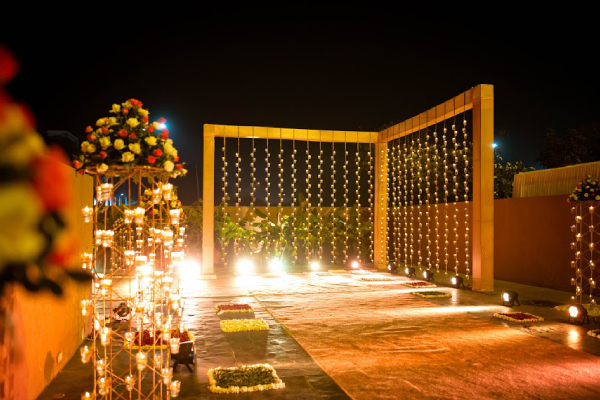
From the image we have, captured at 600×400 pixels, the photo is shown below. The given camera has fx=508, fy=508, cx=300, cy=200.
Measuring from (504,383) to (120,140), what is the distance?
370cm

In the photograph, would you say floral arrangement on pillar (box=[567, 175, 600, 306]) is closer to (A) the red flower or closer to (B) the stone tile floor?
(B) the stone tile floor

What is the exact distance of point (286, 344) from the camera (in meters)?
5.73

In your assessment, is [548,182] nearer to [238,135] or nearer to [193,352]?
[238,135]

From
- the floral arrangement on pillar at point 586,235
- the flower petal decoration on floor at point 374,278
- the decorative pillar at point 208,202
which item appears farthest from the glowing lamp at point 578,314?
the decorative pillar at point 208,202

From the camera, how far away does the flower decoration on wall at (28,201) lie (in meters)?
0.64

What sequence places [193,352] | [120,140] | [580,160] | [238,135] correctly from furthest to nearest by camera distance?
1. [580,160]
2. [238,135]
3. [193,352]
4. [120,140]

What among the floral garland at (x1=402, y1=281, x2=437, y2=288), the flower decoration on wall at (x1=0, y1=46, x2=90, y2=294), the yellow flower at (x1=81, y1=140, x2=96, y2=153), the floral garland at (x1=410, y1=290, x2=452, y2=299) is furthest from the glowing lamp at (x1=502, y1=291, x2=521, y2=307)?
the flower decoration on wall at (x1=0, y1=46, x2=90, y2=294)

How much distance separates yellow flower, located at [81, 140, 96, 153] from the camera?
135 inches

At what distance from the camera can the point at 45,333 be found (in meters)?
4.21

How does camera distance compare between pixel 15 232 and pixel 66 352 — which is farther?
pixel 66 352

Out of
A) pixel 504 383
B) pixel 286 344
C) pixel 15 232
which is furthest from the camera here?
pixel 286 344

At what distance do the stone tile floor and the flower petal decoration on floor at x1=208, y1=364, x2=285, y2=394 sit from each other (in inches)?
3.2

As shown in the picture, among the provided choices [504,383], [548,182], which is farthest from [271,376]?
[548,182]

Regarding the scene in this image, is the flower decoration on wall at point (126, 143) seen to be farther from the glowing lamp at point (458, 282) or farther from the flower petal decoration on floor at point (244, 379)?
the glowing lamp at point (458, 282)
